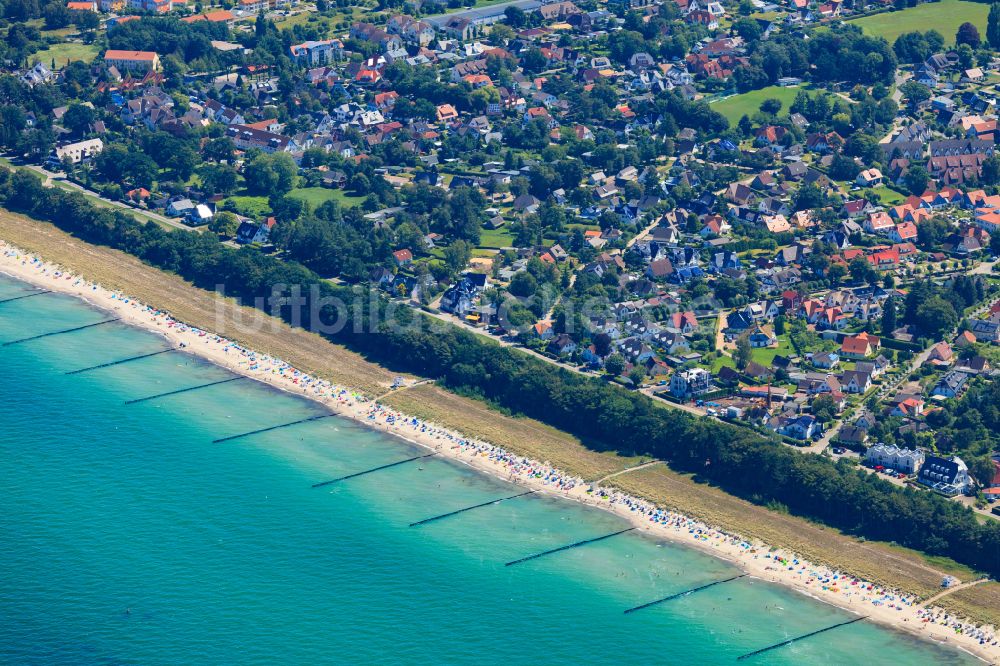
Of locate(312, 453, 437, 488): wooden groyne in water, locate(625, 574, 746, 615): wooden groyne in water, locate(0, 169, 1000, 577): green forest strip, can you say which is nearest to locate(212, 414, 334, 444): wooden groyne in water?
locate(0, 169, 1000, 577): green forest strip

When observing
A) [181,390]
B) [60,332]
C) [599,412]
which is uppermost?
[60,332]

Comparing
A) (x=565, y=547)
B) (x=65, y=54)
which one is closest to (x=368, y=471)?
(x=565, y=547)

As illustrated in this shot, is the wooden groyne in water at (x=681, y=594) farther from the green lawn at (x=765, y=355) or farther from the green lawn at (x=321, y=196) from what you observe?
the green lawn at (x=321, y=196)

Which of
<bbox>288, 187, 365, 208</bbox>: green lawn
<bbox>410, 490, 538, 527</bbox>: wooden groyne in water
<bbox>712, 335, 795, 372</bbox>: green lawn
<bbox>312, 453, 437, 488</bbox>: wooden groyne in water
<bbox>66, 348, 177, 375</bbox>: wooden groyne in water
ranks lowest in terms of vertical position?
<bbox>410, 490, 538, 527</bbox>: wooden groyne in water

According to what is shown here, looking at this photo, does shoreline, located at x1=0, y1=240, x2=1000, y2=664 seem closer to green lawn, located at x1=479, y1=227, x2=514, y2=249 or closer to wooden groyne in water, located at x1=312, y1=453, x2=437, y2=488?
wooden groyne in water, located at x1=312, y1=453, x2=437, y2=488

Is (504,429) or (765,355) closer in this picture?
(504,429)

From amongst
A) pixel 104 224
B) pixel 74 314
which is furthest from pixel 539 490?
pixel 104 224

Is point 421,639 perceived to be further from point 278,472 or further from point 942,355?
point 942,355

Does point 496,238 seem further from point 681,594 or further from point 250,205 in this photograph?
point 681,594
